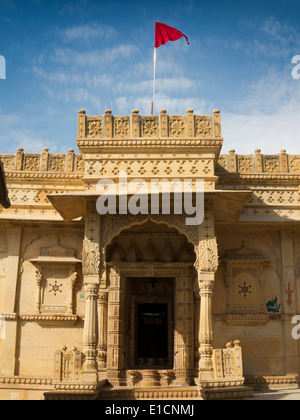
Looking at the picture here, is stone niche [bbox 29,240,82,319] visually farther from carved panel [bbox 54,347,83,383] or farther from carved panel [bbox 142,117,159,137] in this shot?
carved panel [bbox 142,117,159,137]

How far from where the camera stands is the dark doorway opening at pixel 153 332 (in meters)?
13.3

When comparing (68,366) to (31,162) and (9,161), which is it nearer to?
(31,162)

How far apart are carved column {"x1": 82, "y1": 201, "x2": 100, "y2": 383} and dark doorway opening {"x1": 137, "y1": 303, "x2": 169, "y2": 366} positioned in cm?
336

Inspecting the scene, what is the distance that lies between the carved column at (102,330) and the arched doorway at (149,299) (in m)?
0.16

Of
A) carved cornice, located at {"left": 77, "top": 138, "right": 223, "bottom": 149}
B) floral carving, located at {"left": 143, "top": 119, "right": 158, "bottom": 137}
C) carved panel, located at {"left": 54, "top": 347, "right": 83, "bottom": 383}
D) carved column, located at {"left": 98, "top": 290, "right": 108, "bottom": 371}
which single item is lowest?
carved panel, located at {"left": 54, "top": 347, "right": 83, "bottom": 383}

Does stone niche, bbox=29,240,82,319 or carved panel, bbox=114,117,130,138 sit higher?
carved panel, bbox=114,117,130,138

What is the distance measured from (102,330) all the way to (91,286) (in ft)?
7.40

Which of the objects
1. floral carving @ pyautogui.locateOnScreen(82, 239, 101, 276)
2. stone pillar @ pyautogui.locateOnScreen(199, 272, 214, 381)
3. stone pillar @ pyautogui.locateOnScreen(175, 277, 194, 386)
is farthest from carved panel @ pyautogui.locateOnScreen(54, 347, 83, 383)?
stone pillar @ pyautogui.locateOnScreen(175, 277, 194, 386)

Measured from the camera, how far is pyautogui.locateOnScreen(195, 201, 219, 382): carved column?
31.8 ft

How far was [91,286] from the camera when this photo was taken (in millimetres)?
10070

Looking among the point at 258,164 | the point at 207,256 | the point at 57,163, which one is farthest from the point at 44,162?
the point at 258,164

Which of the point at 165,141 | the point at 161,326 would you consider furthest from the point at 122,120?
the point at 161,326
